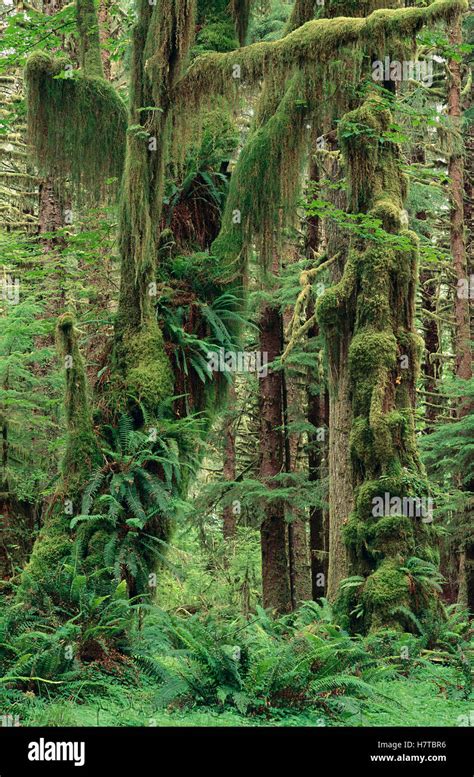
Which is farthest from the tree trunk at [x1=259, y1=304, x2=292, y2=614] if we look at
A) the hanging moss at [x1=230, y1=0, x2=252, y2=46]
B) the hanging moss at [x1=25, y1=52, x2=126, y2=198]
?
the hanging moss at [x1=230, y1=0, x2=252, y2=46]

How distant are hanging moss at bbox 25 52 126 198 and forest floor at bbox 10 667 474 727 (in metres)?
7.76

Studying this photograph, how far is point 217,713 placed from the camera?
19.2 feet

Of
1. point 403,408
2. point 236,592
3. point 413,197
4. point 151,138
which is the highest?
point 413,197

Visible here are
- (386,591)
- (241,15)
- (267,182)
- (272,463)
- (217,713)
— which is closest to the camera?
(217,713)

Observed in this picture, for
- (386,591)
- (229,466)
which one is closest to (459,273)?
(229,466)

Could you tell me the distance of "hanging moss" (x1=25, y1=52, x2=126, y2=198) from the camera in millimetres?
11516

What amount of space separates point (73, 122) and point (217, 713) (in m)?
8.66

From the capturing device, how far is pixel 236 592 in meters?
16.6

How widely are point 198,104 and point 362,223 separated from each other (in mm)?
3109

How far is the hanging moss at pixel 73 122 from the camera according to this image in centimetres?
1152

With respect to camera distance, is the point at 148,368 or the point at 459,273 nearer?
the point at 148,368

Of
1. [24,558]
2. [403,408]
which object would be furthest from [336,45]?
[24,558]

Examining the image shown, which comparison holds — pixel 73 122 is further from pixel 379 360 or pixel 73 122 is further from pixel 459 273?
pixel 459 273
